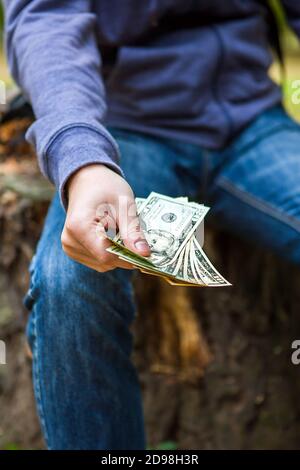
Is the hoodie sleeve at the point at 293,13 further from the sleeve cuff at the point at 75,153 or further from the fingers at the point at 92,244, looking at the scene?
the fingers at the point at 92,244

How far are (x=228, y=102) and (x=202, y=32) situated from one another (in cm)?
18

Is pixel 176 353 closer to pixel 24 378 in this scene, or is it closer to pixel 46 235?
pixel 24 378

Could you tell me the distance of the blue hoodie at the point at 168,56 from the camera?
1484mm

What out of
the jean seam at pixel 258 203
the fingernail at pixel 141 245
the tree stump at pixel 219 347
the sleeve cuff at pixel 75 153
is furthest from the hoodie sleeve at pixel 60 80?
the tree stump at pixel 219 347

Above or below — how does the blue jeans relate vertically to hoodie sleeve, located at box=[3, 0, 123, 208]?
below

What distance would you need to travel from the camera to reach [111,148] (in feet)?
4.07

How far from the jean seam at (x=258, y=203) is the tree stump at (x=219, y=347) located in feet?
0.90

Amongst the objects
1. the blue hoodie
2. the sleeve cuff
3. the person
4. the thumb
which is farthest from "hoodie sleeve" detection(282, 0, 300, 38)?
the thumb

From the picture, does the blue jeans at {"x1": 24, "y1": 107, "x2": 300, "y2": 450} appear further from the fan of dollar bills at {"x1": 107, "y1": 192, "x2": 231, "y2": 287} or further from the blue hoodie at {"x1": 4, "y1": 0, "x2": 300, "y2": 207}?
the fan of dollar bills at {"x1": 107, "y1": 192, "x2": 231, "y2": 287}

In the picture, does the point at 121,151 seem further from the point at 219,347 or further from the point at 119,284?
the point at 219,347

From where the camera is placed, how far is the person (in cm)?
122

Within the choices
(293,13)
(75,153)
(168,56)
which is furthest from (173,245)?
(293,13)

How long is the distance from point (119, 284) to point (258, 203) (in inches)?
16.6
